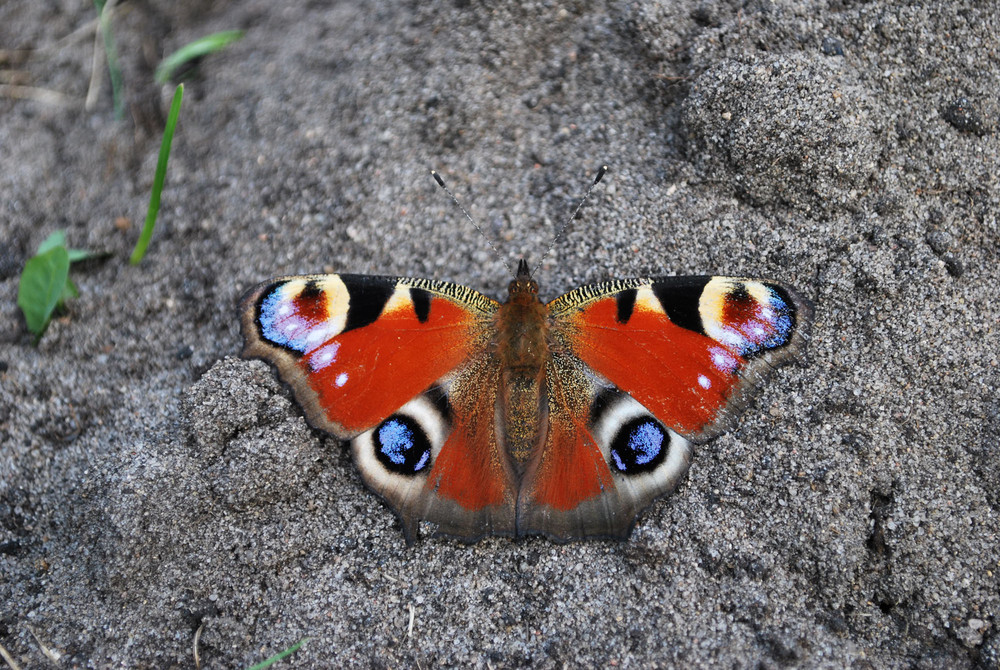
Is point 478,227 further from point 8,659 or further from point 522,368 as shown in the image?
point 8,659

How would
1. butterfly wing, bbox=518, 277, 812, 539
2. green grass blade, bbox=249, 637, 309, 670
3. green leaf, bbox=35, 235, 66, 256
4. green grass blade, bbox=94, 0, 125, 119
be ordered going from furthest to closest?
green grass blade, bbox=94, 0, 125, 119 < green leaf, bbox=35, 235, 66, 256 < butterfly wing, bbox=518, 277, 812, 539 < green grass blade, bbox=249, 637, 309, 670

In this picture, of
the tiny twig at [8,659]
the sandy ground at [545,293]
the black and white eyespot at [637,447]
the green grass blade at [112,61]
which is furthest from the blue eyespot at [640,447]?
the green grass blade at [112,61]

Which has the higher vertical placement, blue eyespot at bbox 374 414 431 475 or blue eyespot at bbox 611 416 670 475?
blue eyespot at bbox 374 414 431 475

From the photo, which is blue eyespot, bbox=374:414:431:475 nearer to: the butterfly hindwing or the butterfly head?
the butterfly hindwing

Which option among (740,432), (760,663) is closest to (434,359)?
(740,432)

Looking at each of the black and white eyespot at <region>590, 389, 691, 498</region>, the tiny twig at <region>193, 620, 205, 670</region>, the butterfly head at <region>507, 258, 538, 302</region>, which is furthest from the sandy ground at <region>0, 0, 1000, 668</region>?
the butterfly head at <region>507, 258, 538, 302</region>
